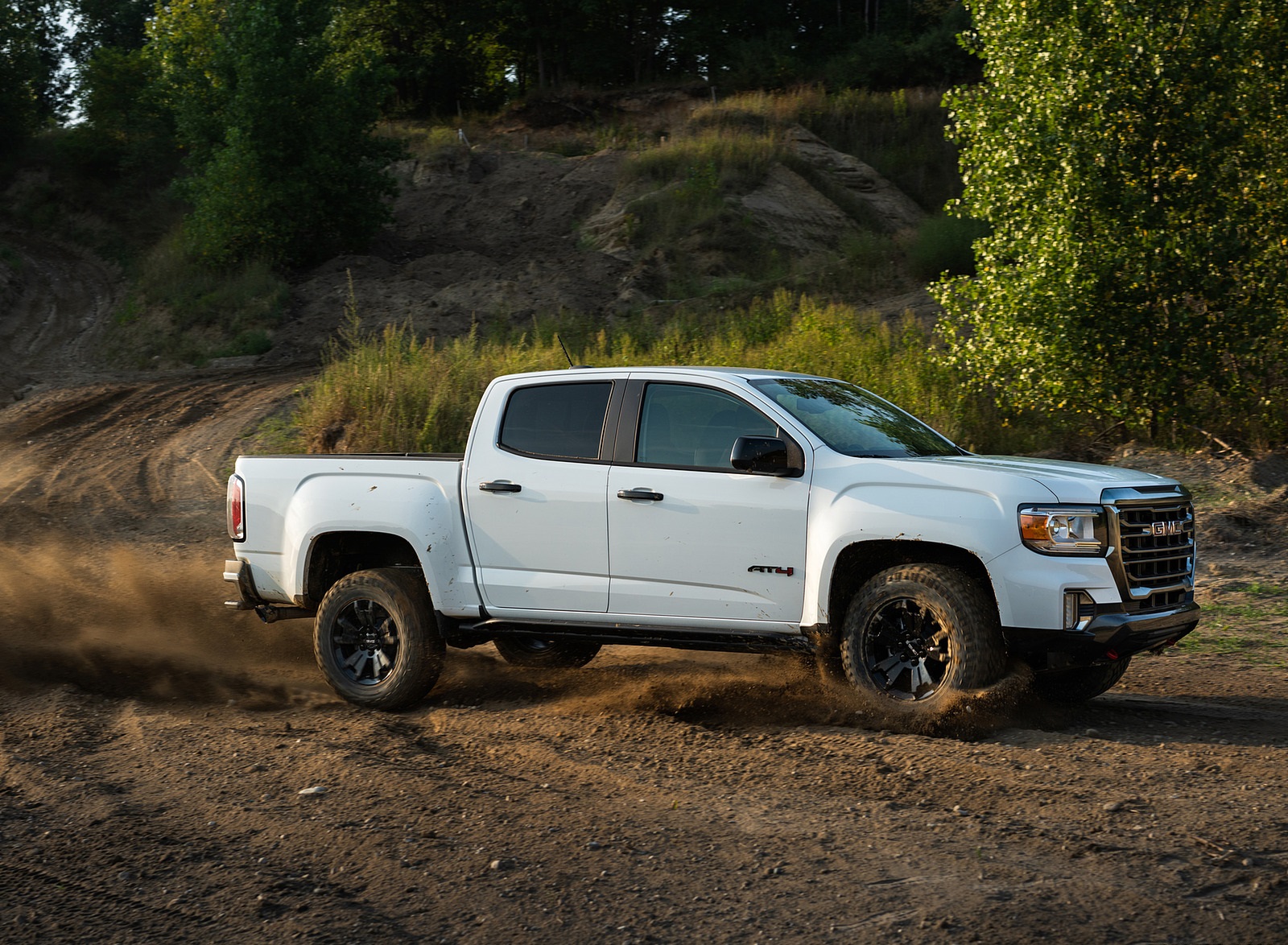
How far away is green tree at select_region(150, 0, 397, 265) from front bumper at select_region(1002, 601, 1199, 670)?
90.5ft

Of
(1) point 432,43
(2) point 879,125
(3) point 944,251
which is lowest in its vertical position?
(3) point 944,251

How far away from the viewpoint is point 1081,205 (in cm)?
1366

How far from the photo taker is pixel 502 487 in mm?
7074

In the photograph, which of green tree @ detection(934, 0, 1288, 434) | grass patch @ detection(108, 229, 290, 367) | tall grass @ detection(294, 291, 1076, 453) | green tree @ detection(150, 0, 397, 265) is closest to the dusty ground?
green tree @ detection(934, 0, 1288, 434)

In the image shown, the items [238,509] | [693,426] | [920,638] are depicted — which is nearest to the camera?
[920,638]

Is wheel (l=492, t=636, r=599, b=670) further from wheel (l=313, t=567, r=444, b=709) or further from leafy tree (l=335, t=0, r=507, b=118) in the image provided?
leafy tree (l=335, t=0, r=507, b=118)

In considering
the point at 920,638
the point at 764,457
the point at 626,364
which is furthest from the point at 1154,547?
the point at 626,364

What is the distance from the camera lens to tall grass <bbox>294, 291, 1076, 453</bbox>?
14906 mm

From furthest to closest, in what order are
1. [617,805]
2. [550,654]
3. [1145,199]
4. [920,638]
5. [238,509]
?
1. [1145,199]
2. [550,654]
3. [238,509]
4. [920,638]
5. [617,805]

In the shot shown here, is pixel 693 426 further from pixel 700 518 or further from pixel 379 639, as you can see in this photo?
pixel 379 639

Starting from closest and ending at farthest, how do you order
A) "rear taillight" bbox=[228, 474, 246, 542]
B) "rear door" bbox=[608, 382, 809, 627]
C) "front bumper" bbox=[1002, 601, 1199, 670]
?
1. "front bumper" bbox=[1002, 601, 1199, 670]
2. "rear door" bbox=[608, 382, 809, 627]
3. "rear taillight" bbox=[228, 474, 246, 542]

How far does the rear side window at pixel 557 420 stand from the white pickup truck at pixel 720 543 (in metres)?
0.01

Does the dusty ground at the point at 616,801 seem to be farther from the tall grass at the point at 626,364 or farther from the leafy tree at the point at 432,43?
the leafy tree at the point at 432,43

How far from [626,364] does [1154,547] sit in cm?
1072
